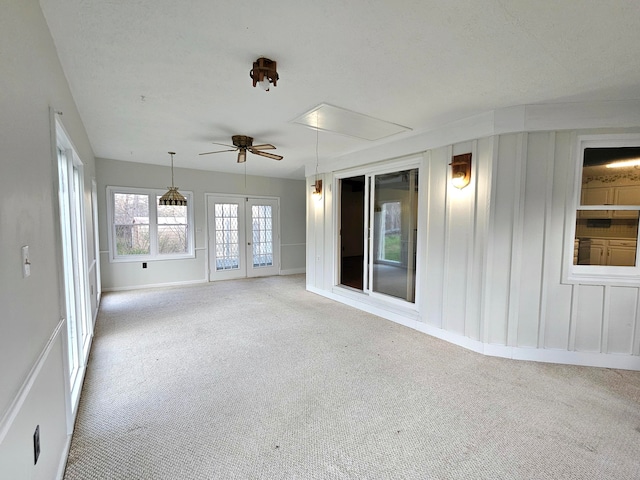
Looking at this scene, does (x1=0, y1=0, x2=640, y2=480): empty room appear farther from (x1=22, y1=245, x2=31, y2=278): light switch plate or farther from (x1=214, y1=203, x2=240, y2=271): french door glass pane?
(x1=214, y1=203, x2=240, y2=271): french door glass pane

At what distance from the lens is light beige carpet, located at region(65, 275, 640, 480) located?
167 cm

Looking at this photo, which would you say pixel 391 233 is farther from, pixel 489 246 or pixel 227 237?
pixel 227 237

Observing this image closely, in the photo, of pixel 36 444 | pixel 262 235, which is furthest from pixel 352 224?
pixel 36 444

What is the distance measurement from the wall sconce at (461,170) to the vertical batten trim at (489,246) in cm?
21

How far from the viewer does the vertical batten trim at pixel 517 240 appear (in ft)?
9.39

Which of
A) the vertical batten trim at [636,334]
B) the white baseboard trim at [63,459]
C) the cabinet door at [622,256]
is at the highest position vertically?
the cabinet door at [622,256]

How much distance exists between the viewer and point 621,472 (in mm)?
1629

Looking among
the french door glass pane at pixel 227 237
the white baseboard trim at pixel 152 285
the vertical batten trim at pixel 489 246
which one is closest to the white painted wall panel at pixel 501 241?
the vertical batten trim at pixel 489 246

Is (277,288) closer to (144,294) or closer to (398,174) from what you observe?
(144,294)

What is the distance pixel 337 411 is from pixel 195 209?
5.49 metres

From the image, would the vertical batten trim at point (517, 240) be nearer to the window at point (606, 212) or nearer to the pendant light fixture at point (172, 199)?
the window at point (606, 212)

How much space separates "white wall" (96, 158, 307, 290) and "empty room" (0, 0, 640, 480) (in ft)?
2.90

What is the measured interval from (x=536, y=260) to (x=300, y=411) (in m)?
2.68

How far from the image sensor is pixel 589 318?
286cm
